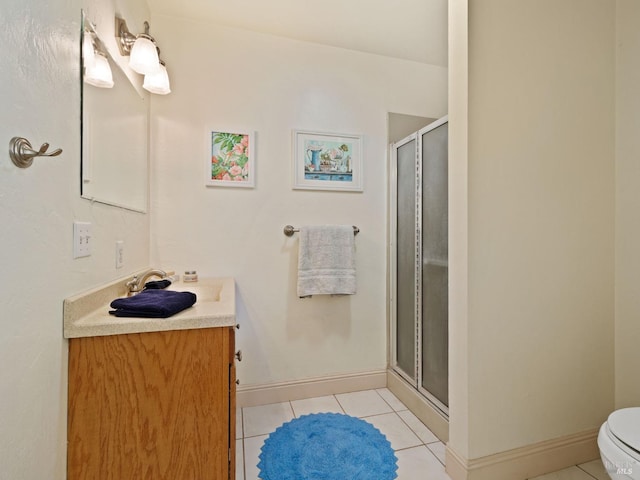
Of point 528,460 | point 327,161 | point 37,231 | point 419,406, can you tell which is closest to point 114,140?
point 37,231

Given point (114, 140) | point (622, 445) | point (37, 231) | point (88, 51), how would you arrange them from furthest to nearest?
1. point (114, 140)
2. point (88, 51)
3. point (622, 445)
4. point (37, 231)

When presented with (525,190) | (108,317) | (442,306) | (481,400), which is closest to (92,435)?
(108,317)

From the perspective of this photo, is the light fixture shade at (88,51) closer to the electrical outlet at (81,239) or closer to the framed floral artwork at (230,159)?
the electrical outlet at (81,239)

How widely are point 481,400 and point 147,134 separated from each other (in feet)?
7.25

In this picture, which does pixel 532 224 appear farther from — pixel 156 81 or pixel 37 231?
pixel 156 81

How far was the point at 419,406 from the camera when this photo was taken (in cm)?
186

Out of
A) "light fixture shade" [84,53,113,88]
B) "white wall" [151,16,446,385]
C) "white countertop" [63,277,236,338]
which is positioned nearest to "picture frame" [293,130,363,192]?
"white wall" [151,16,446,385]

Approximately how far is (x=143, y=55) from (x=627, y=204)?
7.87ft

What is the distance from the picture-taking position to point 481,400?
133 centimetres

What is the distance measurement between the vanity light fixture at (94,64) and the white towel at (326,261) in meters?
1.24

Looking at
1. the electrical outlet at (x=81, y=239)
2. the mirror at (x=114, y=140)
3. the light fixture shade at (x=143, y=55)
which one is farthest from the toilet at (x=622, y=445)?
the light fixture shade at (x=143, y=55)

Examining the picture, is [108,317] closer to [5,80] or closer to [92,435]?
[92,435]

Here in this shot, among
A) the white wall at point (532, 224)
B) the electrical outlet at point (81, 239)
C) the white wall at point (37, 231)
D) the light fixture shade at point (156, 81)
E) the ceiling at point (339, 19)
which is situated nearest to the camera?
the white wall at point (37, 231)

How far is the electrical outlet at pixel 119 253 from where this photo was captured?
1344 mm
